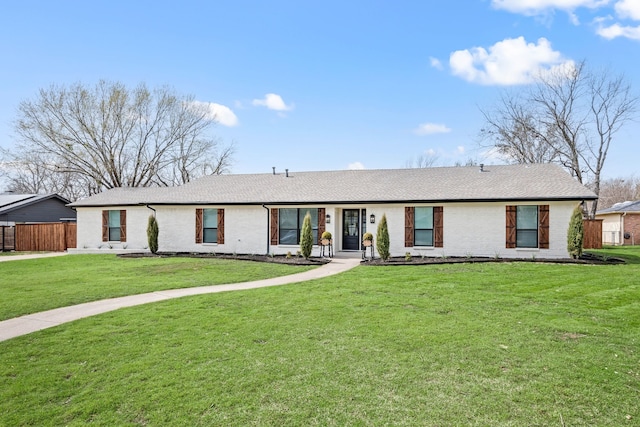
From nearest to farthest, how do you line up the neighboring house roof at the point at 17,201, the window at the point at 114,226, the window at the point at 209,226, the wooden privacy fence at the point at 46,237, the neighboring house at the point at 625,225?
the window at the point at 209,226, the window at the point at 114,226, the wooden privacy fence at the point at 46,237, the neighboring house roof at the point at 17,201, the neighboring house at the point at 625,225

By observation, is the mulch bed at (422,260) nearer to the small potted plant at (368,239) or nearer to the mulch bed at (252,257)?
the mulch bed at (252,257)

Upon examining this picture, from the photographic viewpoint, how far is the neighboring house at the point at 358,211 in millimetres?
14734

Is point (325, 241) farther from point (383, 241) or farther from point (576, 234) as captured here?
point (576, 234)

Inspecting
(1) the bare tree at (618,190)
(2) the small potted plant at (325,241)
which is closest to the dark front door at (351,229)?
(2) the small potted plant at (325,241)

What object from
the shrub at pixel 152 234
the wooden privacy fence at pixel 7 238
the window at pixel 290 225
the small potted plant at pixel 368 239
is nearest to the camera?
the small potted plant at pixel 368 239

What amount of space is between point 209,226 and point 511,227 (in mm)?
12549

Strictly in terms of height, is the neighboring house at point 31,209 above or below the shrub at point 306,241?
above

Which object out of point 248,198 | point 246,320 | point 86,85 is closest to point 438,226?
point 248,198

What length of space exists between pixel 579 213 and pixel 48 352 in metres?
14.9

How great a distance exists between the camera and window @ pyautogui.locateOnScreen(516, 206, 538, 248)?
14.7 meters

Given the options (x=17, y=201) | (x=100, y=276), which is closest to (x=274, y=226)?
→ (x=100, y=276)

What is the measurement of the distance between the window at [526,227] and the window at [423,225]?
2.74 metres

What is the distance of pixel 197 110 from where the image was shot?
115 ft

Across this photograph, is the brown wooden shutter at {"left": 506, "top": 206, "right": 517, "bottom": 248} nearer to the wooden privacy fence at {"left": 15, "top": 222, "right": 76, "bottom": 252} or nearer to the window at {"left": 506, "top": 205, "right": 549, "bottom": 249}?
the window at {"left": 506, "top": 205, "right": 549, "bottom": 249}
